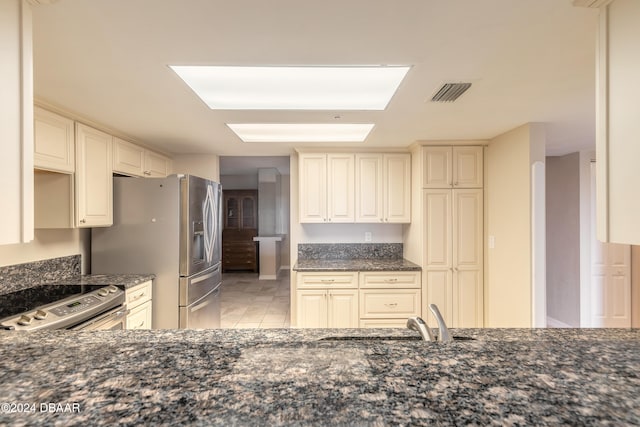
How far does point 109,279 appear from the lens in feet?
8.10

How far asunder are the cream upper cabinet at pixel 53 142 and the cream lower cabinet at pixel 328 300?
224 centimetres

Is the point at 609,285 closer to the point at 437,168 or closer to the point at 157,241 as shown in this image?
the point at 437,168

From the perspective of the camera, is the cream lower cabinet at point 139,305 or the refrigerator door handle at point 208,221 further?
the refrigerator door handle at point 208,221

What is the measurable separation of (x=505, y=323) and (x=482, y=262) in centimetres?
63

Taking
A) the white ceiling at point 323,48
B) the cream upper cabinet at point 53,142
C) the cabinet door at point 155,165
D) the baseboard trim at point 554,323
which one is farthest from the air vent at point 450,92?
the baseboard trim at point 554,323

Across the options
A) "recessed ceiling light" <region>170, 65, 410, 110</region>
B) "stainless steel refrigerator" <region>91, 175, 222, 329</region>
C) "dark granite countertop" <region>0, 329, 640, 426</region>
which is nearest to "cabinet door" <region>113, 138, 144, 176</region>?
"stainless steel refrigerator" <region>91, 175, 222, 329</region>

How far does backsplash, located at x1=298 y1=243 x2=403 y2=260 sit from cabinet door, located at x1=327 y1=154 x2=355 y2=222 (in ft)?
1.60

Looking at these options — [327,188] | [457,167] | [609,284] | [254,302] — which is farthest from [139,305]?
[609,284]

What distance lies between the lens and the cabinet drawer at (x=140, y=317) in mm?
2359

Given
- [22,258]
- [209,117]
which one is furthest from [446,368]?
[22,258]

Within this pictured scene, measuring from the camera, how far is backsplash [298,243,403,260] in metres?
3.76

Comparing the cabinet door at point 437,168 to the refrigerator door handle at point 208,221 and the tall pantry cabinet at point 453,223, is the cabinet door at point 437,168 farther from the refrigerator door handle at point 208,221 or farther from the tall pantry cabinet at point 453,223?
the refrigerator door handle at point 208,221

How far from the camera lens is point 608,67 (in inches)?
35.4

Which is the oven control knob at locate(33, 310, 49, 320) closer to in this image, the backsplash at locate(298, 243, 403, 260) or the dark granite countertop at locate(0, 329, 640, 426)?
the dark granite countertop at locate(0, 329, 640, 426)
